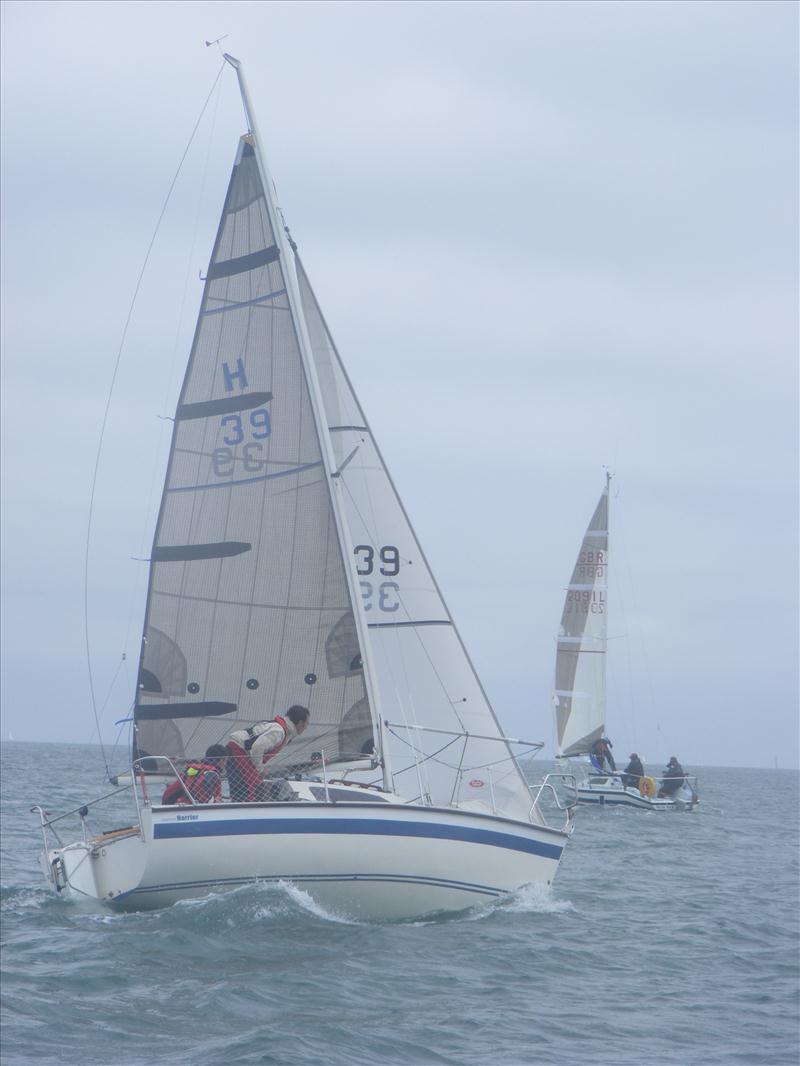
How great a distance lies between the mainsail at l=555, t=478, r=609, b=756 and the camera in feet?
139

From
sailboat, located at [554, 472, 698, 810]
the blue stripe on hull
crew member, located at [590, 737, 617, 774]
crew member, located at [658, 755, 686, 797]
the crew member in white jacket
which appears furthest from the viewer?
sailboat, located at [554, 472, 698, 810]

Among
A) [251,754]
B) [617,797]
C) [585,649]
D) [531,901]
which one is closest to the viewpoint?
[251,754]

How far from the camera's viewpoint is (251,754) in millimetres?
13469

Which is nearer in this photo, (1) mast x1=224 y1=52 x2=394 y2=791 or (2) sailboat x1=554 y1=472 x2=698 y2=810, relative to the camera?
(1) mast x1=224 y1=52 x2=394 y2=791

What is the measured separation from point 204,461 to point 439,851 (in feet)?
17.8

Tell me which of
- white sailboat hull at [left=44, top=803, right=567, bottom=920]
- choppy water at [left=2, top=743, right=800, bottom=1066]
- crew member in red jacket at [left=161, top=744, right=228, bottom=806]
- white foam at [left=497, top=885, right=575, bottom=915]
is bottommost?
choppy water at [left=2, top=743, right=800, bottom=1066]

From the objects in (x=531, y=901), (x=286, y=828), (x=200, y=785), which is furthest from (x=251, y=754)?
(x=531, y=901)

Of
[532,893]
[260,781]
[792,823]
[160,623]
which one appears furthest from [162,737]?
[792,823]

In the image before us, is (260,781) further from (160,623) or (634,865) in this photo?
(634,865)

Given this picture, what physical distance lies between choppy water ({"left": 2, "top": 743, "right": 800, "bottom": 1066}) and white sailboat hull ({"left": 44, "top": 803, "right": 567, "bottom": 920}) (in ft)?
0.72

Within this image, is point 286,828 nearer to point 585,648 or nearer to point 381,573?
point 381,573

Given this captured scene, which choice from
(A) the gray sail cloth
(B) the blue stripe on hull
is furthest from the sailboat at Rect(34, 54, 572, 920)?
(B) the blue stripe on hull

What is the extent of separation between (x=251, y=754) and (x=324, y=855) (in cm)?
134

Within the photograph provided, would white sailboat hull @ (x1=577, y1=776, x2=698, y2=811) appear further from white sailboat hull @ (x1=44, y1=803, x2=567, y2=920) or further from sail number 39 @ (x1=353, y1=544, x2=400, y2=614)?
white sailboat hull @ (x1=44, y1=803, x2=567, y2=920)
